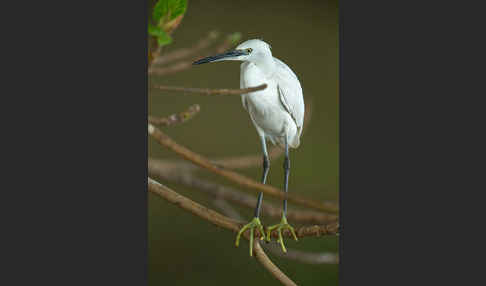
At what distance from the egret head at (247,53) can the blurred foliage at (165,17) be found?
0.17 metres

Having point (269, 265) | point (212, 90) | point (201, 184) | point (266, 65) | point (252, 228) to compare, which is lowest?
point (269, 265)

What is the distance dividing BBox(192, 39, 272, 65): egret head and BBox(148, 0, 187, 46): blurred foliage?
17cm

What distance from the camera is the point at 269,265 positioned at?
1.82m

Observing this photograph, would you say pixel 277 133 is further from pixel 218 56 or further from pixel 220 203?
pixel 220 203

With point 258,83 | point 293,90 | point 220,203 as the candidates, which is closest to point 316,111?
point 293,90

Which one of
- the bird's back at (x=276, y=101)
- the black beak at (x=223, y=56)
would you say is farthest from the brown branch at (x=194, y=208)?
the black beak at (x=223, y=56)

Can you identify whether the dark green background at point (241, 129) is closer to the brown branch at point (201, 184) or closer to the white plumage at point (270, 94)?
the white plumage at point (270, 94)

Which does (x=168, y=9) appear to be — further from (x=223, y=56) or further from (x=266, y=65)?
(x=266, y=65)

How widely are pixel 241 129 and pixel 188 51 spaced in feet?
1.29

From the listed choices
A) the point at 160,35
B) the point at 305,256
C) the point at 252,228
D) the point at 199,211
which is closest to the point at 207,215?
the point at 199,211

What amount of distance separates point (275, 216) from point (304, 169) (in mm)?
208

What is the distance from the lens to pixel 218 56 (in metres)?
1.79

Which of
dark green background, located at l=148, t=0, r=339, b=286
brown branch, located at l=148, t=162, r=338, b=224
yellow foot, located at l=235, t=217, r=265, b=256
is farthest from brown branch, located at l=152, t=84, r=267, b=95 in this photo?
brown branch, located at l=148, t=162, r=338, b=224

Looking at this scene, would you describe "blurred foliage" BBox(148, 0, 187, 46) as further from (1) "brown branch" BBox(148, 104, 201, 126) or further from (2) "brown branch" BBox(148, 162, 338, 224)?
(2) "brown branch" BBox(148, 162, 338, 224)
